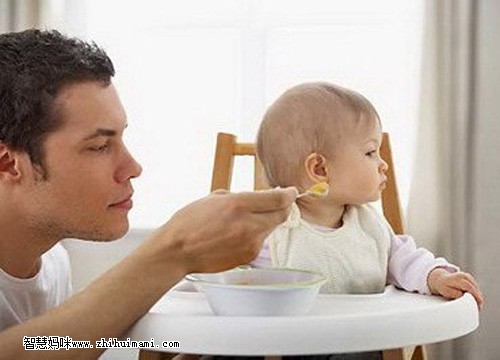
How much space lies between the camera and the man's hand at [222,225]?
3.35 ft

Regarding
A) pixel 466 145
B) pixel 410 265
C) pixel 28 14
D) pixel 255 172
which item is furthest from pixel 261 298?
pixel 28 14

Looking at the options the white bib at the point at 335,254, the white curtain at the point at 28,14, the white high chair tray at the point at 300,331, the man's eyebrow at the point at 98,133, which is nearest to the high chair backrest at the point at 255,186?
the white bib at the point at 335,254

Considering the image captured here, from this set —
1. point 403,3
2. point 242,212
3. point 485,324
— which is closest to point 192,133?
point 403,3

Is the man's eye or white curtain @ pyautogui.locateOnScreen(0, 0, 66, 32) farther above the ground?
white curtain @ pyautogui.locateOnScreen(0, 0, 66, 32)

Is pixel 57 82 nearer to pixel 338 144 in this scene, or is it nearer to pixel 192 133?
pixel 338 144

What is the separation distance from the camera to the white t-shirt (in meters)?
1.31

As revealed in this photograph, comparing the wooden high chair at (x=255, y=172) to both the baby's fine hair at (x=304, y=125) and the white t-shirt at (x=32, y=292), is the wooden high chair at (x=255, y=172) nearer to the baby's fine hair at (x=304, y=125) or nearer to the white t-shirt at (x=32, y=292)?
the baby's fine hair at (x=304, y=125)

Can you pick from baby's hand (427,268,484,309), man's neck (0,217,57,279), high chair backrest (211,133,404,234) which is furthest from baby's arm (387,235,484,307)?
man's neck (0,217,57,279)

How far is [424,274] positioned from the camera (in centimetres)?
135

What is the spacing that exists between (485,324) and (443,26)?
101 cm

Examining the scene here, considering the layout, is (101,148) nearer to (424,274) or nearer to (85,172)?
(85,172)

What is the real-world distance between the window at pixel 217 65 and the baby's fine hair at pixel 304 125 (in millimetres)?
1274

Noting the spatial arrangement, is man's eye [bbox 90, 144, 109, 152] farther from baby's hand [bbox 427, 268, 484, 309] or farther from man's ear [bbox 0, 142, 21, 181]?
baby's hand [bbox 427, 268, 484, 309]

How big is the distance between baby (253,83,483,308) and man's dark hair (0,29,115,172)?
407mm
